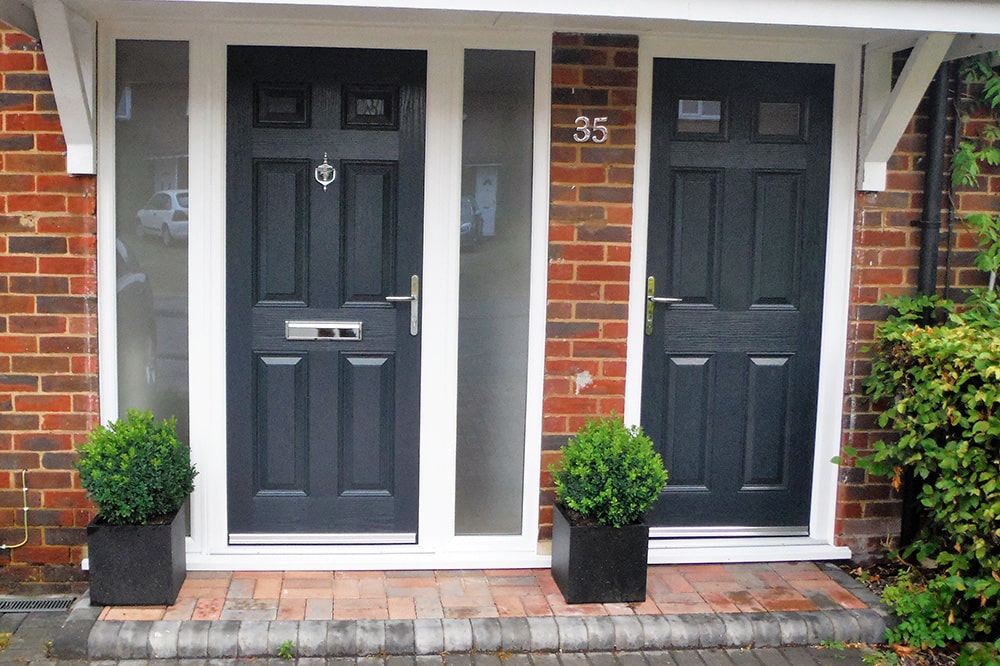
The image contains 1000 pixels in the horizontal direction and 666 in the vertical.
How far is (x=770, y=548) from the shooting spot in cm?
475

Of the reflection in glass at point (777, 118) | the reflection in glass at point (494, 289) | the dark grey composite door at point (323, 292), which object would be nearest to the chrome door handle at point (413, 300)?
the dark grey composite door at point (323, 292)

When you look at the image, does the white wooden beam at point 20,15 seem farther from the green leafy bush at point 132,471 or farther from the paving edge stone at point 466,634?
the paving edge stone at point 466,634

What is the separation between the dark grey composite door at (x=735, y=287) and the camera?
15.0 ft

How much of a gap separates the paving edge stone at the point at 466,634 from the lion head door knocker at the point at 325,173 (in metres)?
1.82

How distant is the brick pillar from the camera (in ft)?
14.4

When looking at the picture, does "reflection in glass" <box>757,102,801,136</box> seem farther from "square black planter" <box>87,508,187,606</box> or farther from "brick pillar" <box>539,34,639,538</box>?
"square black planter" <box>87,508,187,606</box>

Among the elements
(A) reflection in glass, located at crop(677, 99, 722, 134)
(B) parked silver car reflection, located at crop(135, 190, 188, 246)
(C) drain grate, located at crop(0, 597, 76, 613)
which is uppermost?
(A) reflection in glass, located at crop(677, 99, 722, 134)

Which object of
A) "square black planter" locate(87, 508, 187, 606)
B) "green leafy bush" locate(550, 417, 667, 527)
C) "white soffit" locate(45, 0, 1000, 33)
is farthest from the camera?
"green leafy bush" locate(550, 417, 667, 527)

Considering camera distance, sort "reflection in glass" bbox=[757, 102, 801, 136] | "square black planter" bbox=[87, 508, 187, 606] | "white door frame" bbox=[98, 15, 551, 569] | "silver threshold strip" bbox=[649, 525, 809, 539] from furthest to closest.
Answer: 1. "silver threshold strip" bbox=[649, 525, 809, 539]
2. "reflection in glass" bbox=[757, 102, 801, 136]
3. "white door frame" bbox=[98, 15, 551, 569]
4. "square black planter" bbox=[87, 508, 187, 606]

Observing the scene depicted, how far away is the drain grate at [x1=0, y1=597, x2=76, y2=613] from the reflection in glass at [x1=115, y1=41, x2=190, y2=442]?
820 millimetres

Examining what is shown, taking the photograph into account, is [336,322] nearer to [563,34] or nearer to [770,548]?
[563,34]

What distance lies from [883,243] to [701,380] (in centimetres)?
101

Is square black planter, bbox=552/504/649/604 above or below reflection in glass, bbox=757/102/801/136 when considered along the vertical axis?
below

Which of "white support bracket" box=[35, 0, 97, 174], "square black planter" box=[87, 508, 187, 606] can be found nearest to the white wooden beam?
"white support bracket" box=[35, 0, 97, 174]
